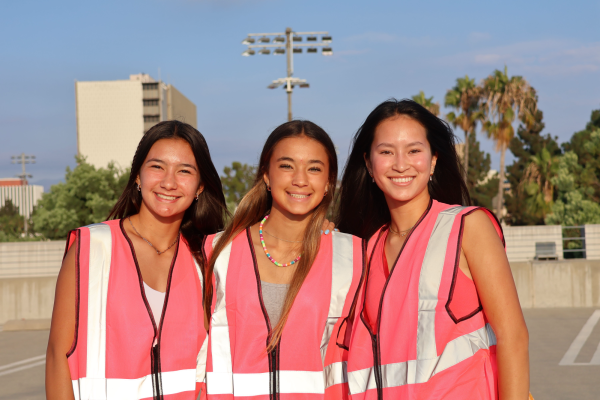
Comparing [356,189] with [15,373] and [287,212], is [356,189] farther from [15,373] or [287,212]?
[15,373]

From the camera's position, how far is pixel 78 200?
25.3 metres

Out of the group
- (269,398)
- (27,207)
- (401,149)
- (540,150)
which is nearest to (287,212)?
(401,149)

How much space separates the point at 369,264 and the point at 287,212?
0.57m

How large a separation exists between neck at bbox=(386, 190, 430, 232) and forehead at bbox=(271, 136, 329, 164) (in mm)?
516

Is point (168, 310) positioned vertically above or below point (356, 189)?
below

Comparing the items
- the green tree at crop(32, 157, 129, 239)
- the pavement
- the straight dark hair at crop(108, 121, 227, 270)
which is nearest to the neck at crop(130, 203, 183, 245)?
the straight dark hair at crop(108, 121, 227, 270)

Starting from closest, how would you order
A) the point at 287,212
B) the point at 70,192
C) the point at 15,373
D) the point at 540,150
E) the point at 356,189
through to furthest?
the point at 287,212
the point at 356,189
the point at 15,373
the point at 70,192
the point at 540,150

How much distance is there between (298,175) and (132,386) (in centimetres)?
138

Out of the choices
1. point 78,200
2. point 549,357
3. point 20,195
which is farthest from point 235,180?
point 20,195

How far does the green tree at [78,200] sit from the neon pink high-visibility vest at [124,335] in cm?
2244

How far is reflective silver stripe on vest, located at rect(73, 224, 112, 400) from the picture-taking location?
9.04ft

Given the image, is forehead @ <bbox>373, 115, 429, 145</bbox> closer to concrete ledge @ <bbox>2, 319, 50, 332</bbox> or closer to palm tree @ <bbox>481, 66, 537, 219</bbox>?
concrete ledge @ <bbox>2, 319, 50, 332</bbox>

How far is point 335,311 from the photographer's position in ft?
9.87

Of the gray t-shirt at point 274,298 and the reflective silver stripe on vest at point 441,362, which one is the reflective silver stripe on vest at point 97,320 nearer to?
the gray t-shirt at point 274,298
